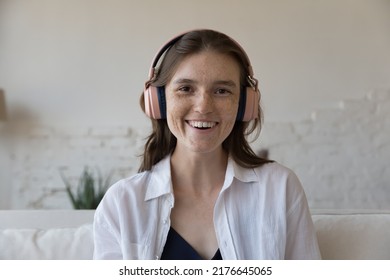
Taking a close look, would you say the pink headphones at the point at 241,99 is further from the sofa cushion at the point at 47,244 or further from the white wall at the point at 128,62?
the white wall at the point at 128,62

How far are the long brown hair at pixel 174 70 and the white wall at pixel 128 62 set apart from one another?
2.29 meters

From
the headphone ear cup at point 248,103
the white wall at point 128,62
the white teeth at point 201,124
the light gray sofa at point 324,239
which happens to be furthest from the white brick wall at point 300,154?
the white teeth at point 201,124

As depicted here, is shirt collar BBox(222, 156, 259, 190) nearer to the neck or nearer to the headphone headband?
the neck

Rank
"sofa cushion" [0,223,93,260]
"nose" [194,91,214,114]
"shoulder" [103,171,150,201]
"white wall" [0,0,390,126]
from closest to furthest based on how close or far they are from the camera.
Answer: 1. "nose" [194,91,214,114]
2. "shoulder" [103,171,150,201]
3. "sofa cushion" [0,223,93,260]
4. "white wall" [0,0,390,126]

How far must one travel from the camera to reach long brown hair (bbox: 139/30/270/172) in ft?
3.50

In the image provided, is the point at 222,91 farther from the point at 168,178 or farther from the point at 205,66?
the point at 168,178

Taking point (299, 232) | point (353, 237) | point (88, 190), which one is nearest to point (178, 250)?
point (299, 232)

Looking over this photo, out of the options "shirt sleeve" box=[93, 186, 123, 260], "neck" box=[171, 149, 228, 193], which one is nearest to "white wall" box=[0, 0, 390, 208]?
"neck" box=[171, 149, 228, 193]

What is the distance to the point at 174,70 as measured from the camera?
108 cm

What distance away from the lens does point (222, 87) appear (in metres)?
1.06

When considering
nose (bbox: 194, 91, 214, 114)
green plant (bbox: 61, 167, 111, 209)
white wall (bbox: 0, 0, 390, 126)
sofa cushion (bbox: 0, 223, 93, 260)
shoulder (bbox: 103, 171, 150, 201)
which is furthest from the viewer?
white wall (bbox: 0, 0, 390, 126)

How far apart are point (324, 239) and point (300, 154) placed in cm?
231

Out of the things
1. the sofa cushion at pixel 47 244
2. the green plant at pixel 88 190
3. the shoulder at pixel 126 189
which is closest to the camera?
the shoulder at pixel 126 189

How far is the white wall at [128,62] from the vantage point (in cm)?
350
